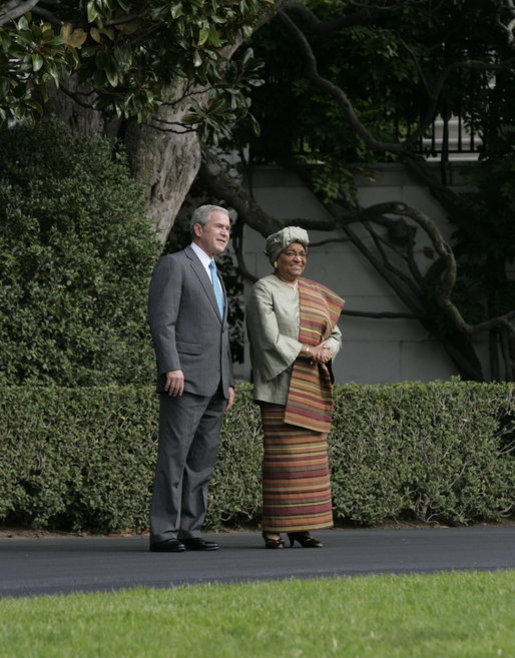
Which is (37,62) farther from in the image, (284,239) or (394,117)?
(394,117)

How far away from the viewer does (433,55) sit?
43.8 feet

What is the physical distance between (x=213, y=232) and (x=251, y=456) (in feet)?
7.63

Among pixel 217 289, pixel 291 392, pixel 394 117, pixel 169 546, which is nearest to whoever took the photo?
pixel 169 546

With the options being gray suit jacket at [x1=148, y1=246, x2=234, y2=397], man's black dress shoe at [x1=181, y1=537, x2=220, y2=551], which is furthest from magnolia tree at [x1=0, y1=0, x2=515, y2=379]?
man's black dress shoe at [x1=181, y1=537, x2=220, y2=551]

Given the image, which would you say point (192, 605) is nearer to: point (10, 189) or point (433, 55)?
point (10, 189)

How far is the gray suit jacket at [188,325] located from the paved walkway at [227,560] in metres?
1.07

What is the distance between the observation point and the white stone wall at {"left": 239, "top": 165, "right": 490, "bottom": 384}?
43.2 ft

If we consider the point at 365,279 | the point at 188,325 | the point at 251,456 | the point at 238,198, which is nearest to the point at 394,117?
the point at 365,279

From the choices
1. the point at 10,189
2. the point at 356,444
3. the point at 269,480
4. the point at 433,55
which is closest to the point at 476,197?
the point at 433,55

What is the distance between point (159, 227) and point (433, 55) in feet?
15.6

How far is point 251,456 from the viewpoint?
872cm

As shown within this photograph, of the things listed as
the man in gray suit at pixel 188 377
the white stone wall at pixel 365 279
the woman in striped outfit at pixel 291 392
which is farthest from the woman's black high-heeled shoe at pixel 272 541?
the white stone wall at pixel 365 279

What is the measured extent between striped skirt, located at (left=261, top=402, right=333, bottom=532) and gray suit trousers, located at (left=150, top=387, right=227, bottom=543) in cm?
36

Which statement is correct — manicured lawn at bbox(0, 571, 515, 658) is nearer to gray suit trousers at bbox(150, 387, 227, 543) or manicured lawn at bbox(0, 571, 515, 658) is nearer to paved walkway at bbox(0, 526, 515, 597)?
paved walkway at bbox(0, 526, 515, 597)
